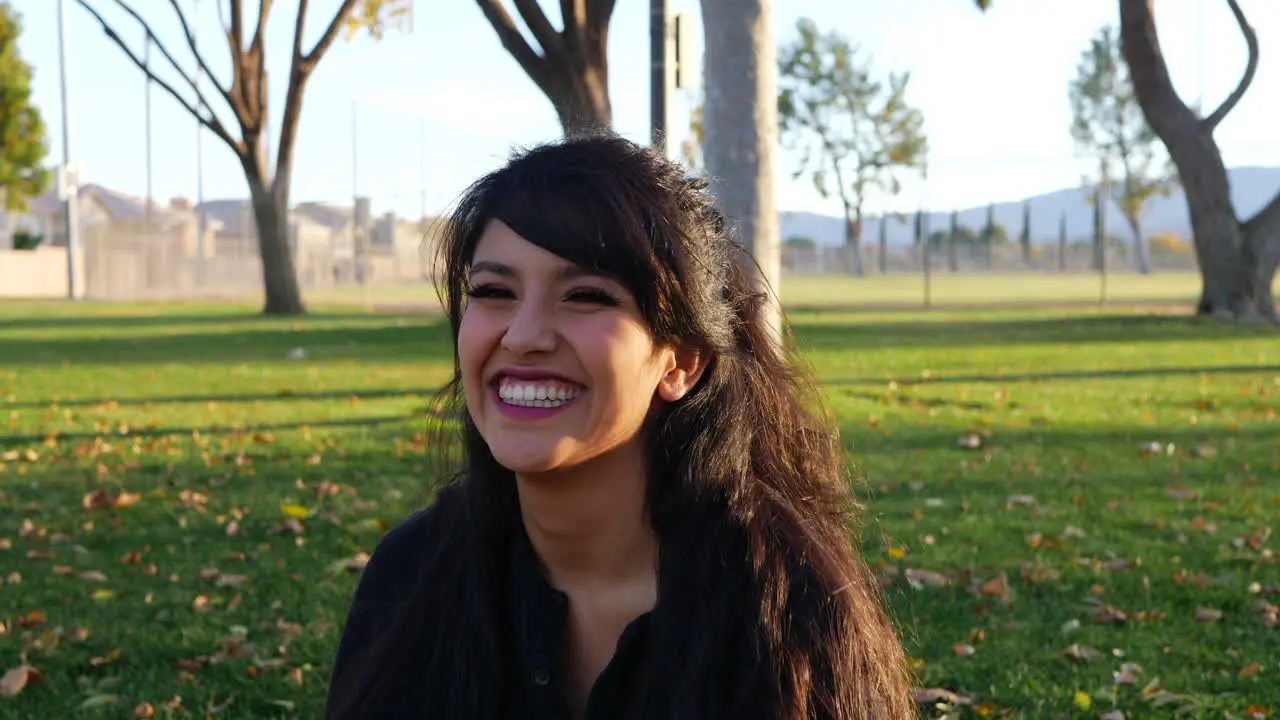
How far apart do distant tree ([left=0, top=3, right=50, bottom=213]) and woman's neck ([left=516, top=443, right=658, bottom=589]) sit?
4626cm

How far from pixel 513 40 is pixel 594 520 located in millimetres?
11266

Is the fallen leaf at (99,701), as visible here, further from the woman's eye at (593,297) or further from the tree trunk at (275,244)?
the tree trunk at (275,244)

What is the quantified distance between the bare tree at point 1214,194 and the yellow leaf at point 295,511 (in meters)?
17.4

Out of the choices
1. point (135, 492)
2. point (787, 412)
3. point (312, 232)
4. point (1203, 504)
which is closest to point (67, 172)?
point (312, 232)

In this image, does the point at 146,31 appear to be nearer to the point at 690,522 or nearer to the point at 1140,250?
the point at 690,522

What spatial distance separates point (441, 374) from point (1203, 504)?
9347 millimetres

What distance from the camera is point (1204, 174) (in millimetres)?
21562

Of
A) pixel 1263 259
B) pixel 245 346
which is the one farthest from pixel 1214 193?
pixel 245 346


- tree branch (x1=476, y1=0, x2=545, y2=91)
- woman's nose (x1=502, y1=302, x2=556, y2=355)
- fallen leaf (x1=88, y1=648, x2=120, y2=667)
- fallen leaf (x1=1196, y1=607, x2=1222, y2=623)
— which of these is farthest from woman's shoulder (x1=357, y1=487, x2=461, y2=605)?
tree branch (x1=476, y1=0, x2=545, y2=91)

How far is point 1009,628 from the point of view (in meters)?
4.94

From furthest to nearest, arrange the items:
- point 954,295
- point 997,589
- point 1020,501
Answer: point 954,295, point 1020,501, point 997,589

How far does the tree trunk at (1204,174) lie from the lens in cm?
2142

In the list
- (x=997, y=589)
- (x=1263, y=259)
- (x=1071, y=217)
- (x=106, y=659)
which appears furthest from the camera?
(x=1071, y=217)

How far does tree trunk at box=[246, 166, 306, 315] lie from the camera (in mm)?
26031
